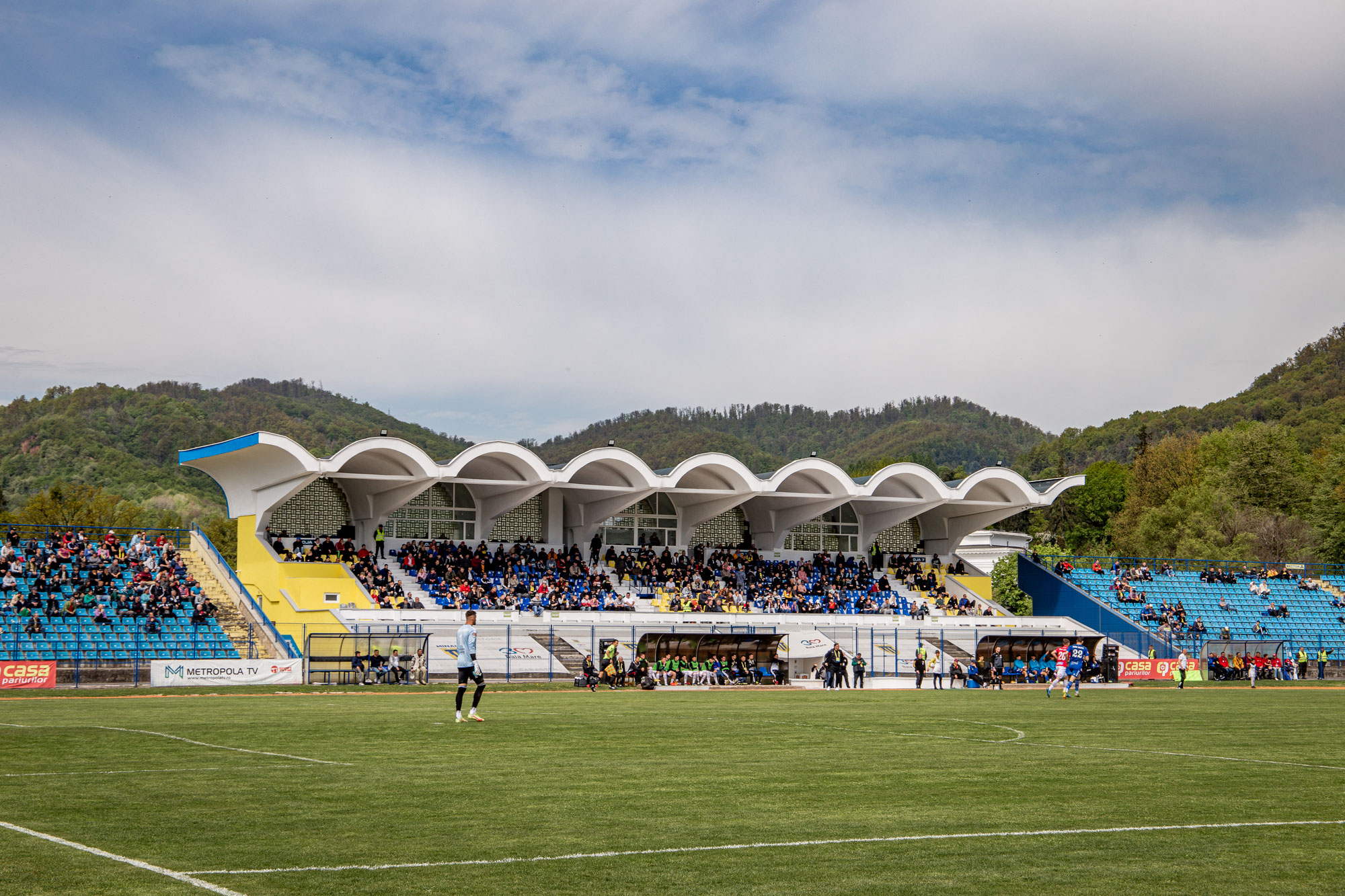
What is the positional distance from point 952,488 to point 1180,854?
55.2 m

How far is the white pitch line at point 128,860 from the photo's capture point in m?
7.03

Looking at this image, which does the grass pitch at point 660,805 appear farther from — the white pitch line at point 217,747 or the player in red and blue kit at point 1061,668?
the player in red and blue kit at point 1061,668

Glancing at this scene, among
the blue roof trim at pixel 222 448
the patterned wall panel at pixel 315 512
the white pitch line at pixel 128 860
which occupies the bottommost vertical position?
the white pitch line at pixel 128 860

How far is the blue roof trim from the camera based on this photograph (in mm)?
47594

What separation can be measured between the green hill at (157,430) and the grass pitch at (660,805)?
105369 mm

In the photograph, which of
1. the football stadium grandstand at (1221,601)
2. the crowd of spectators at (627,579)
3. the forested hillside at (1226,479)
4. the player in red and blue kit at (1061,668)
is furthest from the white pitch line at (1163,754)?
the forested hillside at (1226,479)

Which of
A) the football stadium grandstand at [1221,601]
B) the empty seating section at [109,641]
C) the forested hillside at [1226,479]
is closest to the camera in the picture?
the empty seating section at [109,641]

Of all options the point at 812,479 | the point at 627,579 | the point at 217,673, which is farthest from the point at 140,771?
the point at 812,479

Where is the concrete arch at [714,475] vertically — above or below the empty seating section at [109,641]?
above

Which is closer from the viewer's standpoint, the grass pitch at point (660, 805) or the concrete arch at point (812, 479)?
the grass pitch at point (660, 805)

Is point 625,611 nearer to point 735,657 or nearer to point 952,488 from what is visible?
point 735,657

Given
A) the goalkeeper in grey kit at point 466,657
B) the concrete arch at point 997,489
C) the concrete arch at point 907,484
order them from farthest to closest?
the concrete arch at point 997,489 < the concrete arch at point 907,484 < the goalkeeper in grey kit at point 466,657

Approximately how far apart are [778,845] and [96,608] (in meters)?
36.1

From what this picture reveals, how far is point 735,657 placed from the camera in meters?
44.4
